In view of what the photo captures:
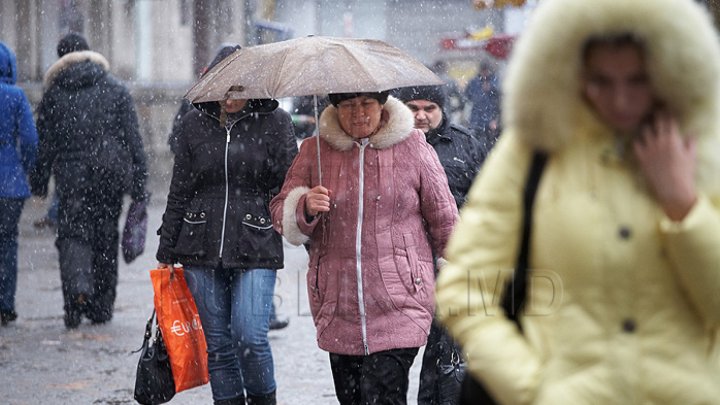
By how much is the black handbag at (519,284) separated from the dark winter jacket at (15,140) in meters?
7.25

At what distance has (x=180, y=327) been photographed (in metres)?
6.40

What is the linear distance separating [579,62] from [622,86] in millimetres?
97

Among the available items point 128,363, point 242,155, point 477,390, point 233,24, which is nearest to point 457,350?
point 242,155

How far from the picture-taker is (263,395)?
6344mm

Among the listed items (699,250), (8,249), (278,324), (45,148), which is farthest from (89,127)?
(699,250)

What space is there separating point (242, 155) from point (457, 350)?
1332 mm

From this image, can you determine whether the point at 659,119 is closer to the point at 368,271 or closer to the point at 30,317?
the point at 368,271

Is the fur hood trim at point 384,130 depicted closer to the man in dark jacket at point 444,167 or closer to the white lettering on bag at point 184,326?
the man in dark jacket at point 444,167

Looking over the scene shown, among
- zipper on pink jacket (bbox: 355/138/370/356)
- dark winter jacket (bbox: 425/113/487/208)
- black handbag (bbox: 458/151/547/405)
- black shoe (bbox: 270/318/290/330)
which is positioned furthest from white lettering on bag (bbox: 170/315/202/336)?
black handbag (bbox: 458/151/547/405)

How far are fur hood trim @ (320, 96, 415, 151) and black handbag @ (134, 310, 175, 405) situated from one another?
1393mm

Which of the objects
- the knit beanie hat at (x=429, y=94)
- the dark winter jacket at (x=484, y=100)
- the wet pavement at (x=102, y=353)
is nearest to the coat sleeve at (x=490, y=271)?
the knit beanie hat at (x=429, y=94)

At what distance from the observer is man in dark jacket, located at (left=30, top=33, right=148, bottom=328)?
9562 millimetres

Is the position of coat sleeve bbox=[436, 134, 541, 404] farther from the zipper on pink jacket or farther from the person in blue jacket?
the person in blue jacket

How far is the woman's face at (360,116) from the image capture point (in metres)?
5.63
